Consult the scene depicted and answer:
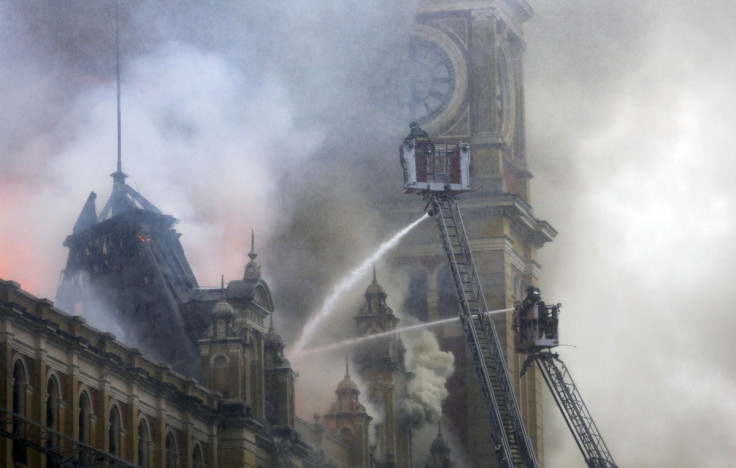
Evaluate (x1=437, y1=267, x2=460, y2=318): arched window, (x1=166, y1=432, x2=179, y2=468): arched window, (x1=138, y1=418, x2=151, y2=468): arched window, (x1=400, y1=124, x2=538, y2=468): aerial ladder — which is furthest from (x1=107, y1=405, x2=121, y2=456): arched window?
(x1=437, y1=267, x2=460, y2=318): arched window

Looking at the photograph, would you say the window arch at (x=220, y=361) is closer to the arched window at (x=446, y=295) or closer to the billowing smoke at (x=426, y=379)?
the billowing smoke at (x=426, y=379)

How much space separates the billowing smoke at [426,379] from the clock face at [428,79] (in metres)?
12.8

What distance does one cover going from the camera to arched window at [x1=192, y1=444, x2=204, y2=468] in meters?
93.8

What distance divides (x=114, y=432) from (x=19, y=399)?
8042 mm

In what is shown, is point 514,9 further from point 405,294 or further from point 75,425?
point 75,425

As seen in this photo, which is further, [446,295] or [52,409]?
[446,295]

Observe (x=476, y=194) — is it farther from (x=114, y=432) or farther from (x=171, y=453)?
(x=114, y=432)

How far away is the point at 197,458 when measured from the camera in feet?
309

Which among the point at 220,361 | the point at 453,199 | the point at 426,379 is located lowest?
the point at 220,361

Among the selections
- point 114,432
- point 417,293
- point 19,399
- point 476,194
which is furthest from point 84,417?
point 476,194

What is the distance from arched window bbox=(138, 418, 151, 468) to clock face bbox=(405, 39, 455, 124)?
5356 centimetres

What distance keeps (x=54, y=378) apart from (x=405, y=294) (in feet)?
190

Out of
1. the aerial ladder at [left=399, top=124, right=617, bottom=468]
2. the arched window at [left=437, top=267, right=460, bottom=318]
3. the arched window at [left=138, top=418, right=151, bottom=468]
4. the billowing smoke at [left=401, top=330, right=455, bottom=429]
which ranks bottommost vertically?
the arched window at [left=138, top=418, right=151, bottom=468]

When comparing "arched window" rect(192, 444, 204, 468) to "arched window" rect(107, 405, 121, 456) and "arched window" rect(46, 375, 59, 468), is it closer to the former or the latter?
"arched window" rect(107, 405, 121, 456)
